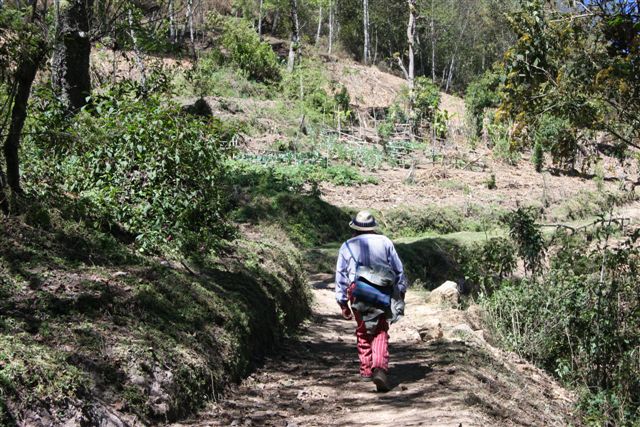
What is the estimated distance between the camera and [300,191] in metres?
19.8

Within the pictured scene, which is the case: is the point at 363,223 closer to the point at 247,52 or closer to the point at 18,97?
the point at 18,97

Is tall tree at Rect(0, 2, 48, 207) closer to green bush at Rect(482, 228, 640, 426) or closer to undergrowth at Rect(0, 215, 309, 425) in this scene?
undergrowth at Rect(0, 215, 309, 425)

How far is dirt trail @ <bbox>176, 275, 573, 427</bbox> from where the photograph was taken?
5.14 metres

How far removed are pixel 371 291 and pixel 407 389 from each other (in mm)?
935

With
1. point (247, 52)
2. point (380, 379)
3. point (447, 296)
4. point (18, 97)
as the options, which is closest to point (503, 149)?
point (247, 52)

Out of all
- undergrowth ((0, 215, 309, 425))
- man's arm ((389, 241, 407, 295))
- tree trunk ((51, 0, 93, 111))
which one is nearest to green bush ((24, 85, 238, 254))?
undergrowth ((0, 215, 309, 425))

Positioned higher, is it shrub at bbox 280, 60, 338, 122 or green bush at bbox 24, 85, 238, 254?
shrub at bbox 280, 60, 338, 122

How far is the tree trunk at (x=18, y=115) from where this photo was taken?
18.7ft

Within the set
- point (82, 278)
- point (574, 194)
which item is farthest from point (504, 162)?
point (82, 278)

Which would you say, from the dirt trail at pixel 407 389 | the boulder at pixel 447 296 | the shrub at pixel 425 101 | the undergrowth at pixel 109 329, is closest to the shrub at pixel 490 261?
the boulder at pixel 447 296

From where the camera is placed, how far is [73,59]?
344 inches

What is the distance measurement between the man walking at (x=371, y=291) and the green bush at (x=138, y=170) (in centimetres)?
173

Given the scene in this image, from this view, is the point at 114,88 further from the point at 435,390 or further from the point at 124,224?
the point at 435,390

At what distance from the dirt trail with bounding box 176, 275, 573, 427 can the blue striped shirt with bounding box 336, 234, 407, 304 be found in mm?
910
